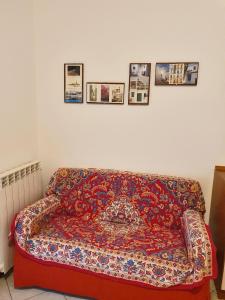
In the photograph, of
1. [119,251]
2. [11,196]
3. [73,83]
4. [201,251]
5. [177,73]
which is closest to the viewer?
[201,251]

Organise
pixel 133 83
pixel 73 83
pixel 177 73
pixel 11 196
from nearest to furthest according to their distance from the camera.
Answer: pixel 11 196
pixel 177 73
pixel 133 83
pixel 73 83

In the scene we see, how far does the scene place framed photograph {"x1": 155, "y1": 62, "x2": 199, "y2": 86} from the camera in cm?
220

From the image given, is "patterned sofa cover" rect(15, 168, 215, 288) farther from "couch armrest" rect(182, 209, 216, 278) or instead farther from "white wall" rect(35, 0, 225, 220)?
"white wall" rect(35, 0, 225, 220)

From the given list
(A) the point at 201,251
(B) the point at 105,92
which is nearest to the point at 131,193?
(A) the point at 201,251

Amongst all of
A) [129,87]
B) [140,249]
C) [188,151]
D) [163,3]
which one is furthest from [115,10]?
[140,249]

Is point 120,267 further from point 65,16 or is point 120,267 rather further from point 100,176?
point 65,16

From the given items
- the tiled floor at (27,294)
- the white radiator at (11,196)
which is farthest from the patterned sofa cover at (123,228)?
the tiled floor at (27,294)

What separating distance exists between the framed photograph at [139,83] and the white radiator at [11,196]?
1.15m

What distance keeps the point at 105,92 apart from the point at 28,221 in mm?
1336

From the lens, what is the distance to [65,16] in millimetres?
2393

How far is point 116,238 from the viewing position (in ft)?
6.24

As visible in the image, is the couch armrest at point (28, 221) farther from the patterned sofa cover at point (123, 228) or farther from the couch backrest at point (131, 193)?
the couch backrest at point (131, 193)

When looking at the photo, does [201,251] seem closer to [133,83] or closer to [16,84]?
[133,83]

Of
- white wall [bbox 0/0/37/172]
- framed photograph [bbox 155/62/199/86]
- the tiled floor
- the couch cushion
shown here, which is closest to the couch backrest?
the couch cushion
